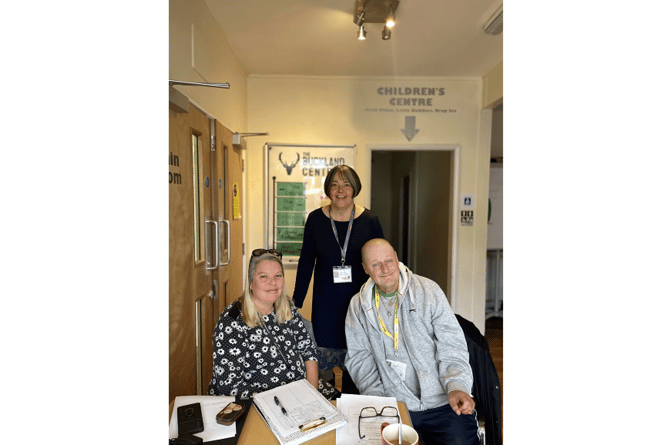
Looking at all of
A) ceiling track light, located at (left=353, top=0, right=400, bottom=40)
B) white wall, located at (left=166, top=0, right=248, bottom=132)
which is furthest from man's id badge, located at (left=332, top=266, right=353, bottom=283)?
ceiling track light, located at (left=353, top=0, right=400, bottom=40)

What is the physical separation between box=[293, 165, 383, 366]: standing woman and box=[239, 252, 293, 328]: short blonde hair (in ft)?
1.95

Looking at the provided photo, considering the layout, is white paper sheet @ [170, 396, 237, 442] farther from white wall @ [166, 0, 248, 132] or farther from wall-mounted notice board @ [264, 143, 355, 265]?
wall-mounted notice board @ [264, 143, 355, 265]

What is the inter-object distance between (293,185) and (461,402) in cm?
308

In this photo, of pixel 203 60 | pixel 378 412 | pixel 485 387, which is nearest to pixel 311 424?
pixel 378 412

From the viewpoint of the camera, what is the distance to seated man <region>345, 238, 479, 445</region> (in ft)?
5.50

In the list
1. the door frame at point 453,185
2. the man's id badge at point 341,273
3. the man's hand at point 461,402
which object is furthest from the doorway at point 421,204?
the man's hand at point 461,402

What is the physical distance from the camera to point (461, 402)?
61.8 inches

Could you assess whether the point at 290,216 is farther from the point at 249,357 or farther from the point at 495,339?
the point at 495,339

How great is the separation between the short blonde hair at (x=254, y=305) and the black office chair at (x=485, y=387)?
89 cm

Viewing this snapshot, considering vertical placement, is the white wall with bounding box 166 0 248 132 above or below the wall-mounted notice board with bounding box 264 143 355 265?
above
